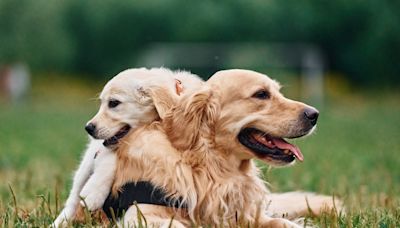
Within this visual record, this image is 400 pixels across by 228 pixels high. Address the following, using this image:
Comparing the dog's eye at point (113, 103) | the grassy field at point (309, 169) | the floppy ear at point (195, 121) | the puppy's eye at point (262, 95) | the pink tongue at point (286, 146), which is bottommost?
the grassy field at point (309, 169)

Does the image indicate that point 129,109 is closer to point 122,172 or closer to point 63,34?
point 122,172

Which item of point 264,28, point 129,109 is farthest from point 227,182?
point 264,28

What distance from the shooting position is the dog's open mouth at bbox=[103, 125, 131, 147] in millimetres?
4642

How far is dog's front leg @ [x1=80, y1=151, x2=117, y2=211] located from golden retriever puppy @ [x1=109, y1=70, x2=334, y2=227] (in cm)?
4

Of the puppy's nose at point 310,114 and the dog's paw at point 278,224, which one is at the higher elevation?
the puppy's nose at point 310,114

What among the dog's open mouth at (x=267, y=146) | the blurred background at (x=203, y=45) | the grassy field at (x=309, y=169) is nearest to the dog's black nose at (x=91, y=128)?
the grassy field at (x=309, y=169)

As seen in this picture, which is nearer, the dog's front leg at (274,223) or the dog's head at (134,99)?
the dog's front leg at (274,223)

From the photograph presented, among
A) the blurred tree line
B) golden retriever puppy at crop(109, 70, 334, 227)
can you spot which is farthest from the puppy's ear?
the blurred tree line

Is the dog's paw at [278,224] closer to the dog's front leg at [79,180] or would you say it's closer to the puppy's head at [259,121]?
the puppy's head at [259,121]

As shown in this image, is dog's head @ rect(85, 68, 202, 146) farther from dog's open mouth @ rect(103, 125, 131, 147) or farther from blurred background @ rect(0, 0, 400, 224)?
blurred background @ rect(0, 0, 400, 224)

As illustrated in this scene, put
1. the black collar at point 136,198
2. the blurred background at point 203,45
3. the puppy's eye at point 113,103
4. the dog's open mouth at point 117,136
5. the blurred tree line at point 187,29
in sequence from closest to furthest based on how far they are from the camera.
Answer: the black collar at point 136,198 → the dog's open mouth at point 117,136 → the puppy's eye at point 113,103 → the blurred background at point 203,45 → the blurred tree line at point 187,29

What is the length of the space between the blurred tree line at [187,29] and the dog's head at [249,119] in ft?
84.9

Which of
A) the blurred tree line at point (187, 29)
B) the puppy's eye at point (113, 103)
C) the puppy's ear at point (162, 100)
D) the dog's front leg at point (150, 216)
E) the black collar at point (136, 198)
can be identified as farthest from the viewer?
the blurred tree line at point (187, 29)

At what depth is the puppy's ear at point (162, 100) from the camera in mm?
4504
